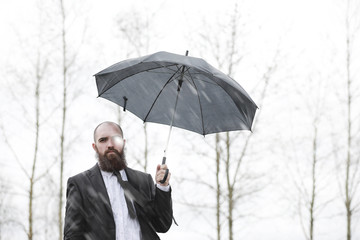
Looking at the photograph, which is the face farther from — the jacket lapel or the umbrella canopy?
the umbrella canopy

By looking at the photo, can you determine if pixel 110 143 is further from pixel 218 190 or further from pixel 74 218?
pixel 218 190

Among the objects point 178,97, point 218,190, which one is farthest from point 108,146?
point 218,190

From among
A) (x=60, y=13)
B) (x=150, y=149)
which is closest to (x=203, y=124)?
(x=150, y=149)

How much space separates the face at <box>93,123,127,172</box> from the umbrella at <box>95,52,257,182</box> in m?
0.99

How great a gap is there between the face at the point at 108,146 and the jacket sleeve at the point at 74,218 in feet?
1.15

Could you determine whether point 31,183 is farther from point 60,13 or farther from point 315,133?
point 315,133

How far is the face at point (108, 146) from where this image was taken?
3615 millimetres

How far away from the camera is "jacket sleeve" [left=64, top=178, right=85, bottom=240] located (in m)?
3.31

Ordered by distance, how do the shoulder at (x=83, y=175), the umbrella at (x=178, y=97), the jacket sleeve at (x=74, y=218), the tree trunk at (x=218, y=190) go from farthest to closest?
1. the tree trunk at (x=218, y=190)
2. the umbrella at (x=178, y=97)
3. the shoulder at (x=83, y=175)
4. the jacket sleeve at (x=74, y=218)

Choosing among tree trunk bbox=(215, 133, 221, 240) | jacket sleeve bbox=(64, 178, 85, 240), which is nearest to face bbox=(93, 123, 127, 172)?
jacket sleeve bbox=(64, 178, 85, 240)

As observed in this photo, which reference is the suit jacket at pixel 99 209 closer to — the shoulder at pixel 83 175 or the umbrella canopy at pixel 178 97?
the shoulder at pixel 83 175

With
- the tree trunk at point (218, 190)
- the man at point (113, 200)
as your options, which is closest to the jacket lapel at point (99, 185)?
the man at point (113, 200)

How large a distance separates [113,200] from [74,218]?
1.13 feet

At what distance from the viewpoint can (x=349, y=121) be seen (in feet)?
46.1
